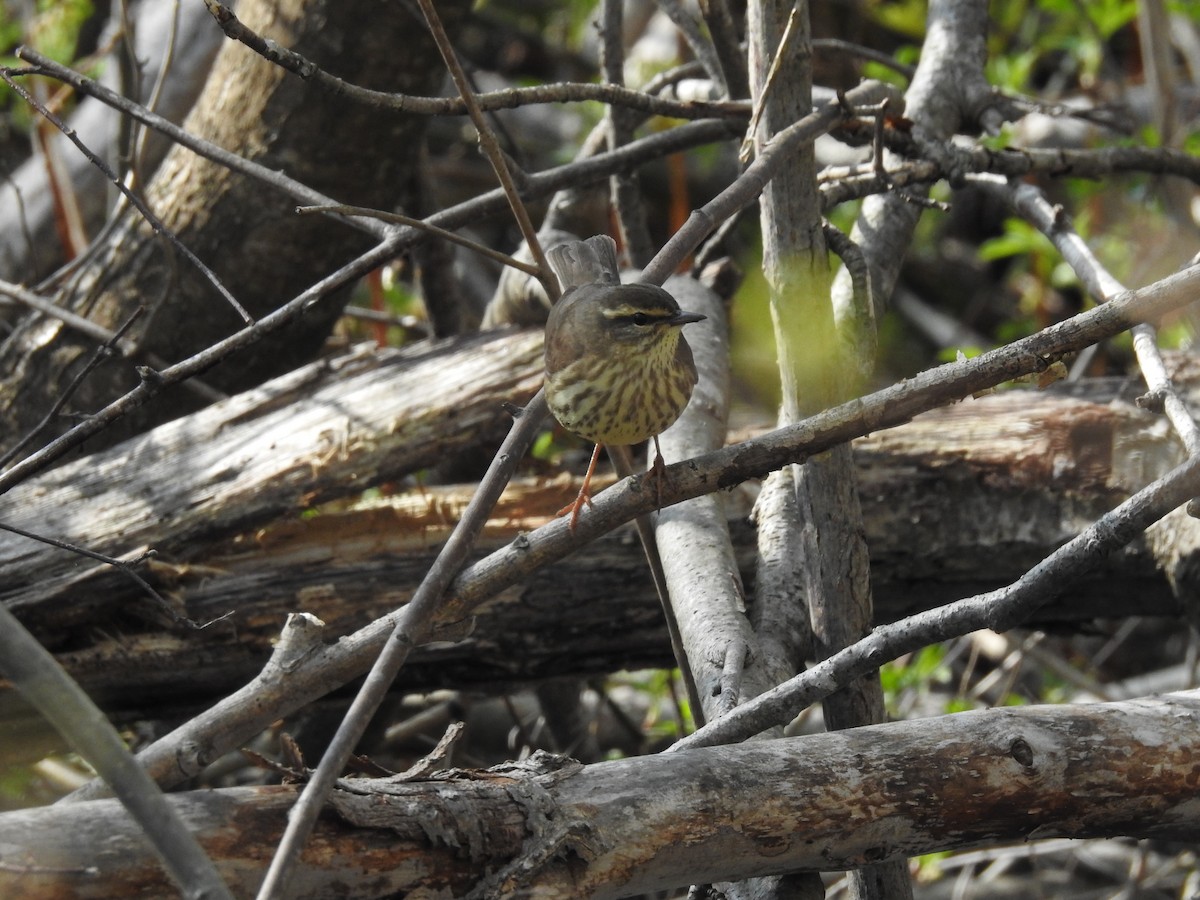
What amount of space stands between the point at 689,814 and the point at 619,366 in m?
1.20

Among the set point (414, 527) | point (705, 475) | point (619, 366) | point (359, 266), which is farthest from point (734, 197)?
point (414, 527)

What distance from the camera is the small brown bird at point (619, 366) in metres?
3.03

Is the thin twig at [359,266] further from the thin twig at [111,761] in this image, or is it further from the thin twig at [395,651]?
the thin twig at [111,761]

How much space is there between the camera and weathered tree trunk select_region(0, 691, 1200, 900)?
201 centimetres

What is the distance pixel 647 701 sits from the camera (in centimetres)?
633

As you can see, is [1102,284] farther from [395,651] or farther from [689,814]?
[395,651]

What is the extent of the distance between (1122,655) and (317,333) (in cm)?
525

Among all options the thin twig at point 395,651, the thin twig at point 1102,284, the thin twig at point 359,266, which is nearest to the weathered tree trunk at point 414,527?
the thin twig at point 359,266

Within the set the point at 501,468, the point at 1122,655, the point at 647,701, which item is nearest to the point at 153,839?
the point at 501,468

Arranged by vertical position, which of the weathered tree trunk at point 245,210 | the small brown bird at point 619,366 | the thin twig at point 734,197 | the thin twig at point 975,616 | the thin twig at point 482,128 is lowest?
the thin twig at point 975,616

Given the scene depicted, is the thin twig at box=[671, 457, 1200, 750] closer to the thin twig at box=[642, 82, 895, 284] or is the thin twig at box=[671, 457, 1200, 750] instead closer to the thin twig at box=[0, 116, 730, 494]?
the thin twig at box=[642, 82, 895, 284]

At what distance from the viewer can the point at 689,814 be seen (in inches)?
89.7

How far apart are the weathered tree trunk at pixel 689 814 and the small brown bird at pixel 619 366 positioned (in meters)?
0.93

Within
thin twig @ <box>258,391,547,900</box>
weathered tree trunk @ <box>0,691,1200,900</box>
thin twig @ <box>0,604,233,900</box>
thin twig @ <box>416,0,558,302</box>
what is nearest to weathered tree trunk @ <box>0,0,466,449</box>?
thin twig @ <box>416,0,558,302</box>
